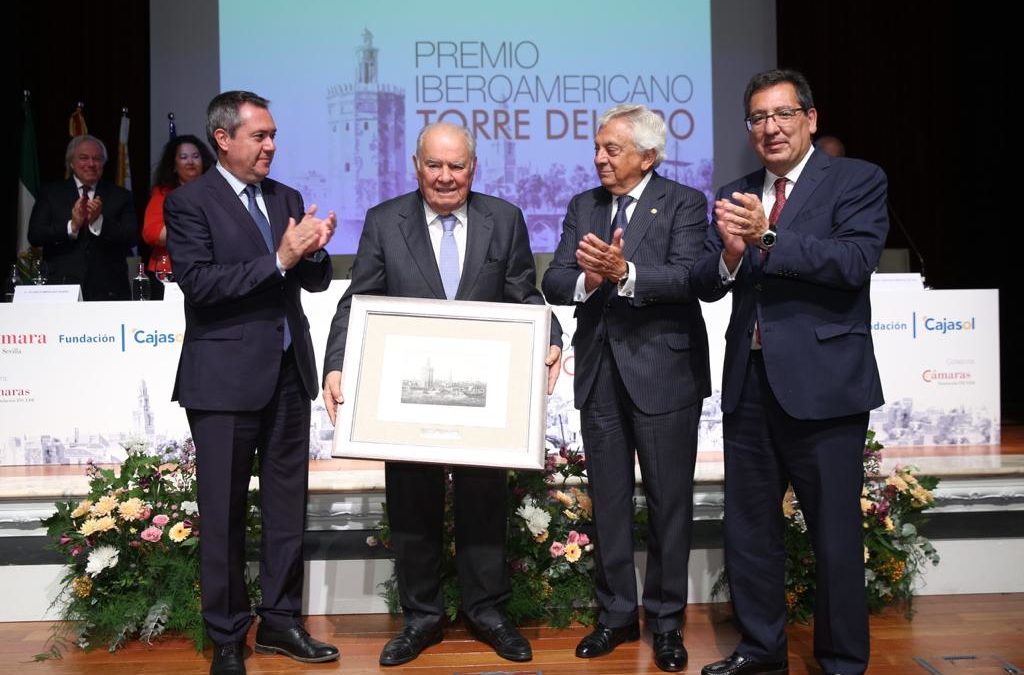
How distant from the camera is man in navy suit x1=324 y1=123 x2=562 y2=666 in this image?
3076 millimetres

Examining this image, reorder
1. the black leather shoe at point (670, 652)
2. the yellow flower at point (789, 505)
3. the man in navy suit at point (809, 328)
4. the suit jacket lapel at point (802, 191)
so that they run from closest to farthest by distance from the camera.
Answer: the man in navy suit at point (809, 328)
the suit jacket lapel at point (802, 191)
the black leather shoe at point (670, 652)
the yellow flower at point (789, 505)

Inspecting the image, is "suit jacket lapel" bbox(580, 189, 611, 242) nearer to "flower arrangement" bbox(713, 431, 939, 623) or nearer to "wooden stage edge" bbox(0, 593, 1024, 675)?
"flower arrangement" bbox(713, 431, 939, 623)

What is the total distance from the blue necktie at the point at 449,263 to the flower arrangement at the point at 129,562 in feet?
3.64

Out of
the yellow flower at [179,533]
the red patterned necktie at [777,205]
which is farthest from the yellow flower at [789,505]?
the yellow flower at [179,533]

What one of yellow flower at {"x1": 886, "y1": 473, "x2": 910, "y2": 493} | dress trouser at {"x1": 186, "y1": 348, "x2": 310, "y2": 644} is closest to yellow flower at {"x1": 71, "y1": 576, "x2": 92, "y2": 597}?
dress trouser at {"x1": 186, "y1": 348, "x2": 310, "y2": 644}

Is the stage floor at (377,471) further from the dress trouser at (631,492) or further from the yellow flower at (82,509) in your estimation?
the dress trouser at (631,492)

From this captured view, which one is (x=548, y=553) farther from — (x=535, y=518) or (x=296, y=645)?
(x=296, y=645)

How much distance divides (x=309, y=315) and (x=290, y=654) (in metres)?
1.71

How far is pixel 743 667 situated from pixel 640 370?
35.7 inches

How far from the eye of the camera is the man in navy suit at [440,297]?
10.1ft

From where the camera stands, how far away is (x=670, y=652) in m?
3.03

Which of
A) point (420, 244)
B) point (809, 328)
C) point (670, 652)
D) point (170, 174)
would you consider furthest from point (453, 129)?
point (170, 174)

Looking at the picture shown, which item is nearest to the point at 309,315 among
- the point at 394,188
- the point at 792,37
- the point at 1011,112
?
the point at 394,188

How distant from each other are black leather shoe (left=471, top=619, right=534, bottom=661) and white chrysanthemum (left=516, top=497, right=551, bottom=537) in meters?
0.37
